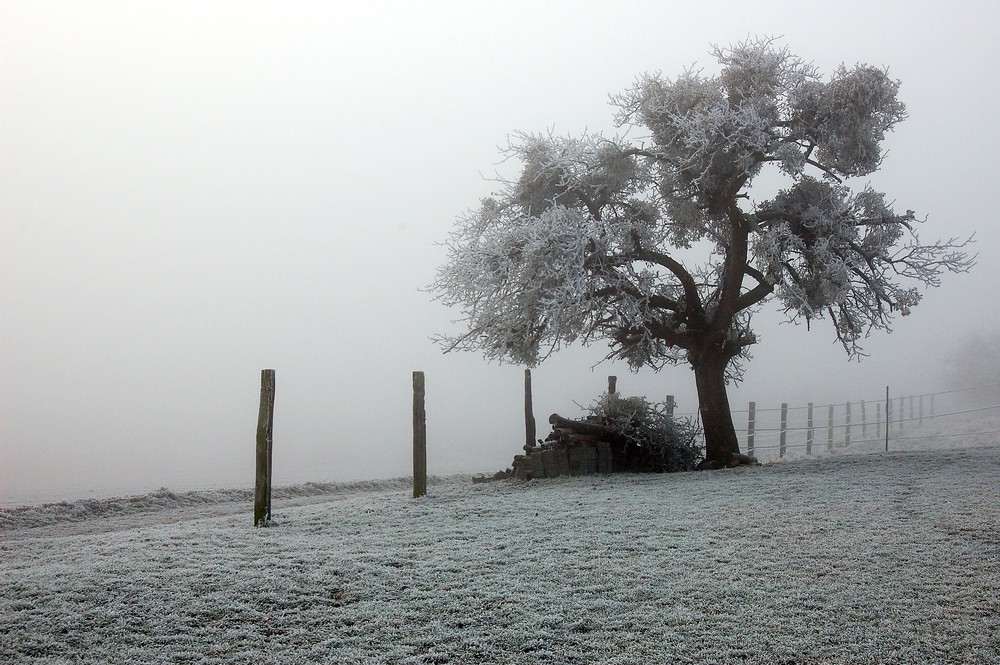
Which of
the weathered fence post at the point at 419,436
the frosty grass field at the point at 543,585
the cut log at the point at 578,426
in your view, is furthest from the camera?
the cut log at the point at 578,426

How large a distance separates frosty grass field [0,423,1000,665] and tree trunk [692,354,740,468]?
5.16 m

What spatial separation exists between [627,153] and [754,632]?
11.9 meters

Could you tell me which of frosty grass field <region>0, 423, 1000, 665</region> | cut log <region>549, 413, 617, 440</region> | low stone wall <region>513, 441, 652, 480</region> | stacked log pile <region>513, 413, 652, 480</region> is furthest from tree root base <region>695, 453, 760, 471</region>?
frosty grass field <region>0, 423, 1000, 665</region>

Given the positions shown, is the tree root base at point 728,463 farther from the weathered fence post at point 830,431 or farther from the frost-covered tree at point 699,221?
the weathered fence post at point 830,431

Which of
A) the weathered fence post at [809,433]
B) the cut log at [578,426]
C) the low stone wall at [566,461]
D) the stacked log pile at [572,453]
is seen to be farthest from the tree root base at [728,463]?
the weathered fence post at [809,433]

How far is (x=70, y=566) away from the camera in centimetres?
766

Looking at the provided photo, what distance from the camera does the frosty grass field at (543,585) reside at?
5.45 meters

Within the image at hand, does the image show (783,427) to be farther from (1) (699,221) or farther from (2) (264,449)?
(2) (264,449)

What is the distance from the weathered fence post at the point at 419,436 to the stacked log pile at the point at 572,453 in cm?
337

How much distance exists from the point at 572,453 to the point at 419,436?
382cm

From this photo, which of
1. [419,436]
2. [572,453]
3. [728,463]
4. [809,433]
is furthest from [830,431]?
[419,436]

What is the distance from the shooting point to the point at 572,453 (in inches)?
589

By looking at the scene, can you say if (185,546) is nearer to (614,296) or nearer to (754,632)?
(754,632)

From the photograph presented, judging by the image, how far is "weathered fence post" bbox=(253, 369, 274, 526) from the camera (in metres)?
10.2
